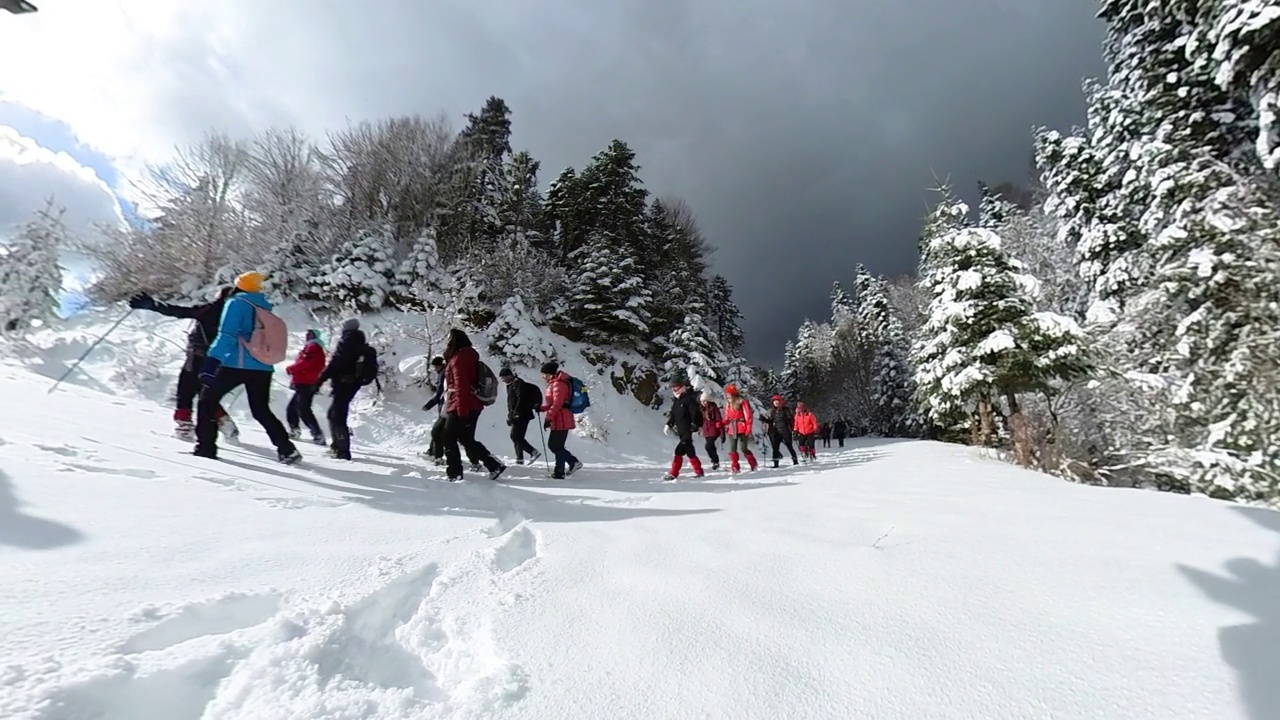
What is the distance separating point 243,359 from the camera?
15.0 ft

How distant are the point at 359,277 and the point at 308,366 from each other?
8736 mm

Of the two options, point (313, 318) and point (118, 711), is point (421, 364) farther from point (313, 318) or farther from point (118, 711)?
point (118, 711)

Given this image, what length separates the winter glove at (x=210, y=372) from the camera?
14.7ft

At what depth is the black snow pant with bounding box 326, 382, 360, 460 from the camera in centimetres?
580

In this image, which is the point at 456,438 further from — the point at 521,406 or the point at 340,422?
the point at 521,406

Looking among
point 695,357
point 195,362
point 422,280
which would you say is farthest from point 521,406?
point 695,357

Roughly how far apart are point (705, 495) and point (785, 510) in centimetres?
133

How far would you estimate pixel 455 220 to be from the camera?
19.4 meters

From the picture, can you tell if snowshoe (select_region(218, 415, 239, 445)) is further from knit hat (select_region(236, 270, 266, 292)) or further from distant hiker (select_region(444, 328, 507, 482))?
distant hiker (select_region(444, 328, 507, 482))

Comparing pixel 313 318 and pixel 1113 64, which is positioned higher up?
pixel 1113 64

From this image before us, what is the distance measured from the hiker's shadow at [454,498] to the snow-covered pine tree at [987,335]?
408 inches

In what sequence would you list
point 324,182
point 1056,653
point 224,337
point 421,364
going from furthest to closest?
point 324,182 < point 421,364 < point 224,337 < point 1056,653

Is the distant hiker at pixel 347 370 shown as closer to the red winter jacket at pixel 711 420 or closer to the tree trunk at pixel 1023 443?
the red winter jacket at pixel 711 420

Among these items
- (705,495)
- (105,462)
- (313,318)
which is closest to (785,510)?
(705,495)
